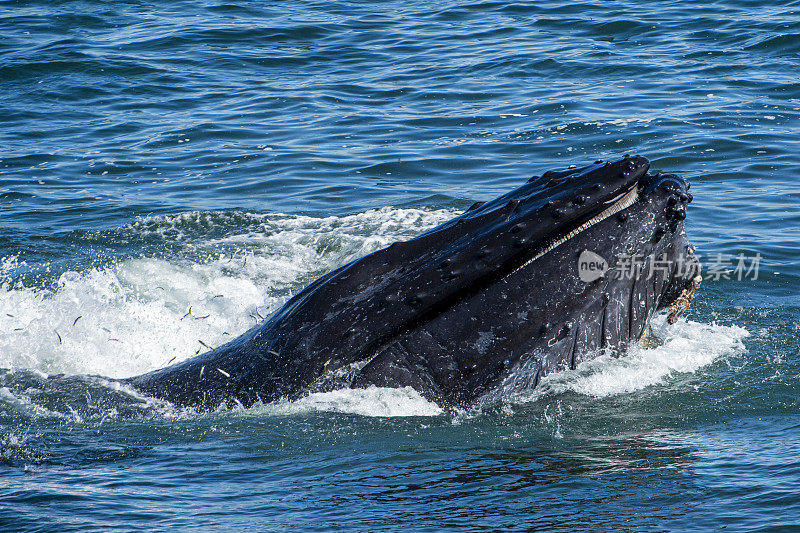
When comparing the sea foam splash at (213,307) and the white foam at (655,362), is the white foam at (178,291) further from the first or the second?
the white foam at (655,362)

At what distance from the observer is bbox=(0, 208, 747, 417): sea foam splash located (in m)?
6.57

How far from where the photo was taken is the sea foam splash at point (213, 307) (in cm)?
657

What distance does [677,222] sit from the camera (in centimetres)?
587

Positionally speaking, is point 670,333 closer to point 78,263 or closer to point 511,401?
point 511,401

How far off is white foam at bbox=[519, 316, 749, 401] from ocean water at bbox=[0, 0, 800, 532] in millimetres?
33

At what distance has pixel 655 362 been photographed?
289 inches

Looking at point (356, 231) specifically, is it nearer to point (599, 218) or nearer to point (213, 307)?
point (213, 307)

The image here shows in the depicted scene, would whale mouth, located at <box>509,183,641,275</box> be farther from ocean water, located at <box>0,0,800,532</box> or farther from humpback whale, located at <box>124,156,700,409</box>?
ocean water, located at <box>0,0,800,532</box>

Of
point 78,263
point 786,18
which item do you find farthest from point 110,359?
point 786,18

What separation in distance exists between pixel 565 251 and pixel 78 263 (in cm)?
761

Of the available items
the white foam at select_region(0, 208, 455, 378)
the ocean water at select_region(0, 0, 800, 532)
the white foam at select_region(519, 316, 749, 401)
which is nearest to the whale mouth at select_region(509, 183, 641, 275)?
the white foam at select_region(519, 316, 749, 401)

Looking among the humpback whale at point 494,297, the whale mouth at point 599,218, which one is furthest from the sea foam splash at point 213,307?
the whale mouth at point 599,218

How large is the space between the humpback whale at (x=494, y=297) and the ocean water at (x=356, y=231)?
22cm

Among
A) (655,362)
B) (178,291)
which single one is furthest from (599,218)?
(178,291)
